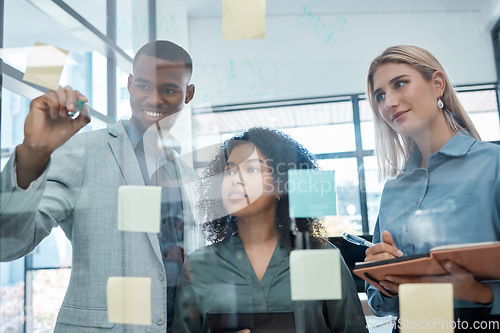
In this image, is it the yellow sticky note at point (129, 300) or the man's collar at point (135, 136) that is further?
the man's collar at point (135, 136)

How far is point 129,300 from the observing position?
Answer: 731mm

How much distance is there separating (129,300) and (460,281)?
0.60 metres

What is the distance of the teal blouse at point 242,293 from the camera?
2.34 ft

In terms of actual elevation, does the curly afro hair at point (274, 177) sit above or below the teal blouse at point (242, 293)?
above

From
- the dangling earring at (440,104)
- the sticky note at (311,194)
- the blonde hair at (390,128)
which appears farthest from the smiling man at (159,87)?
the dangling earring at (440,104)

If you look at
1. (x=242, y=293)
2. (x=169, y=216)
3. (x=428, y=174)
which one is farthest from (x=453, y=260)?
(x=169, y=216)

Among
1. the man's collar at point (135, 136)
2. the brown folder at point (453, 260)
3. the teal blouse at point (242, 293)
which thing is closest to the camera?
the brown folder at point (453, 260)

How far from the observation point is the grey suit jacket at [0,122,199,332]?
738 mm

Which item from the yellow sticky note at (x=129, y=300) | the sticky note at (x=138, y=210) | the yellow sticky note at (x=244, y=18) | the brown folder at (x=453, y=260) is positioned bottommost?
the yellow sticky note at (x=129, y=300)

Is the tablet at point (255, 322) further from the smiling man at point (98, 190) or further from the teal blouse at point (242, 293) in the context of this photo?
the smiling man at point (98, 190)

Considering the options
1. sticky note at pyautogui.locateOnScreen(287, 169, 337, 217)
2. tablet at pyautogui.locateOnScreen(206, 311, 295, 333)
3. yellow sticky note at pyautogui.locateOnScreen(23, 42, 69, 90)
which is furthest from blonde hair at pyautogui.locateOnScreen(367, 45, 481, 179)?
yellow sticky note at pyautogui.locateOnScreen(23, 42, 69, 90)

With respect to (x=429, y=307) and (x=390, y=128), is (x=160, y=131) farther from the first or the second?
(x=429, y=307)

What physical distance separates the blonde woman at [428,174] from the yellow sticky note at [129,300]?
434 mm

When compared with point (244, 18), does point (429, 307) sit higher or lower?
lower
